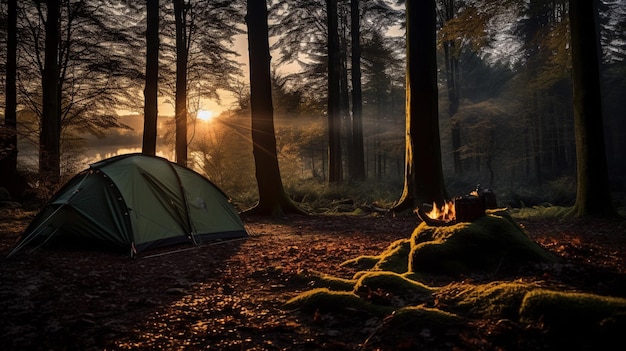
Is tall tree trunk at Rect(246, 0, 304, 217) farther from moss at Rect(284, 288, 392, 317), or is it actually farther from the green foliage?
the green foliage

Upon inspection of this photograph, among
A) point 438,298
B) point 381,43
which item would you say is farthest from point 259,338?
point 381,43

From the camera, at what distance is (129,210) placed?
6355 mm

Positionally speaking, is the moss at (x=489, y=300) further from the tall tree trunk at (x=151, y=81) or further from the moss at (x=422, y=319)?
the tall tree trunk at (x=151, y=81)

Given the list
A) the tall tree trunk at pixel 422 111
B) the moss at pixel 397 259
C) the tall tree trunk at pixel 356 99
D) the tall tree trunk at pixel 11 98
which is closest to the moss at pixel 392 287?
the moss at pixel 397 259

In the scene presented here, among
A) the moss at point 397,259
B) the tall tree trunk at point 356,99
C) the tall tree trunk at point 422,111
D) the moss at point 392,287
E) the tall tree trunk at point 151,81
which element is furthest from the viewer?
the tall tree trunk at point 356,99

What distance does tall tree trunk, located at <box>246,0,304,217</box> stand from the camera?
11.3 metres

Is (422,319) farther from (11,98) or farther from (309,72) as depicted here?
(309,72)

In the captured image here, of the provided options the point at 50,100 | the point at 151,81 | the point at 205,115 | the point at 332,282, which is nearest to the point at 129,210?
the point at 332,282

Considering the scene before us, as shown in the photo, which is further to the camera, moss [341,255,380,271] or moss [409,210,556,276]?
moss [341,255,380,271]

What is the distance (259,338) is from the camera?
304cm

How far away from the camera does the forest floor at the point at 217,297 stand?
2.88 metres

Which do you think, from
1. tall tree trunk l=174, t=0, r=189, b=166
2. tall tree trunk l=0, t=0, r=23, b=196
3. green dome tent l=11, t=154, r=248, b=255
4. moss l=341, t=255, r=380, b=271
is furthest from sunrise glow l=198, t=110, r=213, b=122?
moss l=341, t=255, r=380, b=271

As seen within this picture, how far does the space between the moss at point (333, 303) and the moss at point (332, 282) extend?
46cm

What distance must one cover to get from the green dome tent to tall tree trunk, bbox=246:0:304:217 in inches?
139
